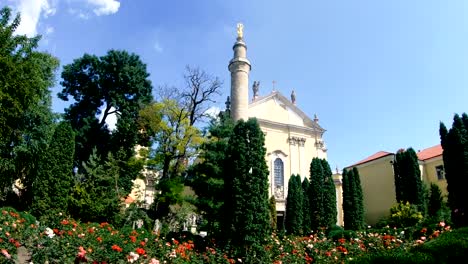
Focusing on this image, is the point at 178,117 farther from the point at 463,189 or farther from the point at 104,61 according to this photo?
the point at 463,189

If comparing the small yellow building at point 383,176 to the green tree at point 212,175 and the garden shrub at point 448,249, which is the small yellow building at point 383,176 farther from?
the garden shrub at point 448,249

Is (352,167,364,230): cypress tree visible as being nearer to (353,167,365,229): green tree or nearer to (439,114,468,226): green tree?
(353,167,365,229): green tree

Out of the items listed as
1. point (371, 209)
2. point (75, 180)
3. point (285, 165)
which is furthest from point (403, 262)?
point (371, 209)

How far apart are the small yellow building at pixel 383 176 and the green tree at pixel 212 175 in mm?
16199

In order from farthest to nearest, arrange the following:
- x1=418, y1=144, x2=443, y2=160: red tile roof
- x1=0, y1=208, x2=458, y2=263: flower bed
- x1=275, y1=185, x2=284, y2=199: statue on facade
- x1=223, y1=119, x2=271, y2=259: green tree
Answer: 1. x1=418, y1=144, x2=443, y2=160: red tile roof
2. x1=275, y1=185, x2=284, y2=199: statue on facade
3. x1=223, y1=119, x2=271, y2=259: green tree
4. x1=0, y1=208, x2=458, y2=263: flower bed

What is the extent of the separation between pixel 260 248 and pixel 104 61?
20332mm

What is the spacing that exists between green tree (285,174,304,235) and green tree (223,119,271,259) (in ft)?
39.8

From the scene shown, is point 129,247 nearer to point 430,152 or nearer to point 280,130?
point 280,130

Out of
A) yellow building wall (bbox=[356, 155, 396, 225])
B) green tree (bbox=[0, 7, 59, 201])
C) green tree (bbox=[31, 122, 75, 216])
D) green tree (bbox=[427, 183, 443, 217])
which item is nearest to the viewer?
green tree (bbox=[0, 7, 59, 201])

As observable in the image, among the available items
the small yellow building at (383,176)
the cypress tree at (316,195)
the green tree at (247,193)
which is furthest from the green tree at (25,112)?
the small yellow building at (383,176)

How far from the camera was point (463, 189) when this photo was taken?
16.5 m

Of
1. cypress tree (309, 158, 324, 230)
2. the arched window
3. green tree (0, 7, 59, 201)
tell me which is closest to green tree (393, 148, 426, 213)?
cypress tree (309, 158, 324, 230)

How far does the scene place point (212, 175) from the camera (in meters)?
19.2

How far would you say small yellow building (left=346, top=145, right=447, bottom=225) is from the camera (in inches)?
1186
